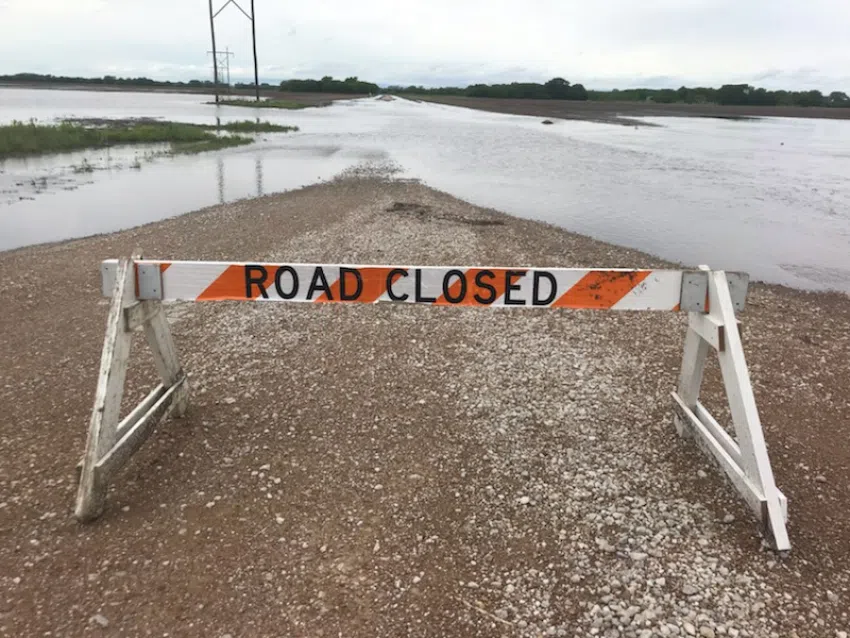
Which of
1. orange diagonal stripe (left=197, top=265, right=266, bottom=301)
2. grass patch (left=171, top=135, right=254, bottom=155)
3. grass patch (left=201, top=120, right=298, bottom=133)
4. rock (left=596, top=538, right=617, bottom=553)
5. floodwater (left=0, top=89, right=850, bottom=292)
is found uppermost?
orange diagonal stripe (left=197, top=265, right=266, bottom=301)

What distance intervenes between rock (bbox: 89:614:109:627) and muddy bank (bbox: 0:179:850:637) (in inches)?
0.8

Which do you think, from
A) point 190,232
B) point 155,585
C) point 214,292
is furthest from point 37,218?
point 155,585

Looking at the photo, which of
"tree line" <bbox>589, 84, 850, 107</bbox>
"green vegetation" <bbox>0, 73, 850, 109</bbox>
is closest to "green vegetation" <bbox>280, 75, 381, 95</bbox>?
"green vegetation" <bbox>0, 73, 850, 109</bbox>

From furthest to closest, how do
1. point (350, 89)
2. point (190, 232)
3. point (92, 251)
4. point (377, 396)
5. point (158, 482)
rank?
point (350, 89), point (190, 232), point (92, 251), point (377, 396), point (158, 482)

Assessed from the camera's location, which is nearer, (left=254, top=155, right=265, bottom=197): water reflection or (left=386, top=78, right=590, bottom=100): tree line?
(left=254, top=155, right=265, bottom=197): water reflection

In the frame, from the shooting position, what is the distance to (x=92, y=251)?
13453 millimetres

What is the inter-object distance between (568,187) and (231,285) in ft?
82.8

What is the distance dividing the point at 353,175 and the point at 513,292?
24320mm

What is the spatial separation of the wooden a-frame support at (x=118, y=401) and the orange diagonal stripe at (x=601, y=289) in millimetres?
3117

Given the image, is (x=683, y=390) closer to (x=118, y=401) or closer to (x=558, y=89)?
(x=118, y=401)

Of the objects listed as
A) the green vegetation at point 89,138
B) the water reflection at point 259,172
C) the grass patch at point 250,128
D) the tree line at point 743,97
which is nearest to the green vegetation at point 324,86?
the tree line at point 743,97

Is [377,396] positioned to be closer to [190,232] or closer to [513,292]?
[513,292]

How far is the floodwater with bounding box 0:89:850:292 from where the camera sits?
18016 millimetres

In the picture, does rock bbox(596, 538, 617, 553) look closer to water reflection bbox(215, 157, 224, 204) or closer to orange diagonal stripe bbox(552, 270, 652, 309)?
orange diagonal stripe bbox(552, 270, 652, 309)
